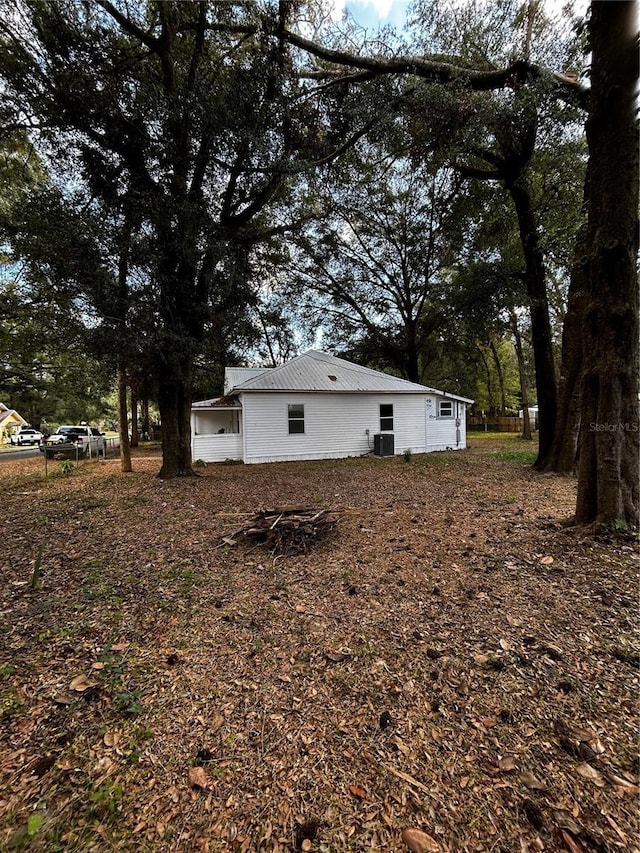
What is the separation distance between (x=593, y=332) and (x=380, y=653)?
411cm

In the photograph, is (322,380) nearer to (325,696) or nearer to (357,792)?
(325,696)

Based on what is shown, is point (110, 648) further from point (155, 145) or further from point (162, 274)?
point (155, 145)

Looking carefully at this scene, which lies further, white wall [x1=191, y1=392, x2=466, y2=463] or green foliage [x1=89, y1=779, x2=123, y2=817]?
white wall [x1=191, y1=392, x2=466, y2=463]

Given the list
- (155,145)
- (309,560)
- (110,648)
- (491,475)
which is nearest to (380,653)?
(309,560)

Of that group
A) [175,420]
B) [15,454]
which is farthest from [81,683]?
[15,454]

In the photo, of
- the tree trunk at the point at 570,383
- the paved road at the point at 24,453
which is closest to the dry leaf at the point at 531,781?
the tree trunk at the point at 570,383

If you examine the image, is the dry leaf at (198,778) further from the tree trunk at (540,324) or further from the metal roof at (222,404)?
the metal roof at (222,404)

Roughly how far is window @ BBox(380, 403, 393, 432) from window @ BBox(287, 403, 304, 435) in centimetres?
376

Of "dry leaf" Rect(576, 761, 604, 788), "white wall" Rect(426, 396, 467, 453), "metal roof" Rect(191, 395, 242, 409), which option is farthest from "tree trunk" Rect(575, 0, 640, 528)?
"white wall" Rect(426, 396, 467, 453)

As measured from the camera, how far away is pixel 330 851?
50.4 inches

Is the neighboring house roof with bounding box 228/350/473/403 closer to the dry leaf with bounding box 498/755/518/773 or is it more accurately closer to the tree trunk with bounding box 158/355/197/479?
the tree trunk with bounding box 158/355/197/479

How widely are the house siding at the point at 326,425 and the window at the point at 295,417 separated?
0.46 feet

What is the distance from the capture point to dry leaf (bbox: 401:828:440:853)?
1.27 m

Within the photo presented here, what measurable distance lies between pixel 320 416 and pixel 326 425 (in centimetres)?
45
